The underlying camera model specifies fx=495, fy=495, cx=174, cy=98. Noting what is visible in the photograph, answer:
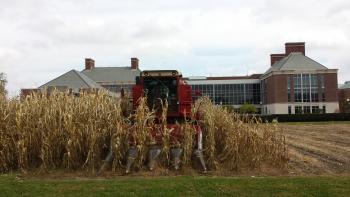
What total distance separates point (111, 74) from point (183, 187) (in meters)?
79.8

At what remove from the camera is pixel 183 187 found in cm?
970

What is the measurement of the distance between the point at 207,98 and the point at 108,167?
427cm

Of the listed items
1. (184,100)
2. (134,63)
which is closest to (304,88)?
(134,63)

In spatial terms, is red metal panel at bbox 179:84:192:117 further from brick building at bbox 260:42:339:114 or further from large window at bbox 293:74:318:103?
large window at bbox 293:74:318:103

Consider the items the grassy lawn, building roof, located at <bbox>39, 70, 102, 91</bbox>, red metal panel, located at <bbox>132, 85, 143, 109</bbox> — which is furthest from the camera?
building roof, located at <bbox>39, 70, 102, 91</bbox>

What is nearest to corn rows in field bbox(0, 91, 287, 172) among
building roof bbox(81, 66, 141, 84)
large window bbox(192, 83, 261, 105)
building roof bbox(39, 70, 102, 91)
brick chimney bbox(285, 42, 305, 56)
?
building roof bbox(39, 70, 102, 91)

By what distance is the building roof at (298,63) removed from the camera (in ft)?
278

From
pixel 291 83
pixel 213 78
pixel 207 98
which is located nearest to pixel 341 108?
pixel 291 83

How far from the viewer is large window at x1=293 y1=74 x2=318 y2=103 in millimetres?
84438

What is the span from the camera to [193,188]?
9.67 metres

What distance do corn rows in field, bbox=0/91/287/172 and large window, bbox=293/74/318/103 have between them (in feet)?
242

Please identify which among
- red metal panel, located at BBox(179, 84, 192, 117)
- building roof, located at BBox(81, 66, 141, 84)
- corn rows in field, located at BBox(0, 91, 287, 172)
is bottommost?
corn rows in field, located at BBox(0, 91, 287, 172)

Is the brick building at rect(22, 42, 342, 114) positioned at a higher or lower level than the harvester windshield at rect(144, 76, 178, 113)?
higher

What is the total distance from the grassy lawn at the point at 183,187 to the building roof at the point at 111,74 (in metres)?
75.3
